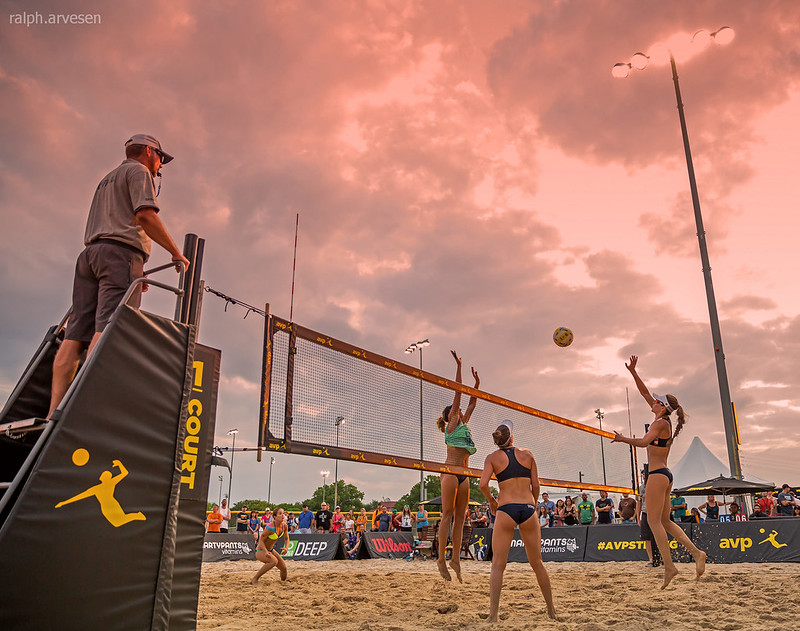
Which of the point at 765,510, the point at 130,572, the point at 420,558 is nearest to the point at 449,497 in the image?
the point at 130,572

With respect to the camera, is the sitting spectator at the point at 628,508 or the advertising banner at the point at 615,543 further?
the sitting spectator at the point at 628,508

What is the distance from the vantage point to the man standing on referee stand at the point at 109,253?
12.0 ft

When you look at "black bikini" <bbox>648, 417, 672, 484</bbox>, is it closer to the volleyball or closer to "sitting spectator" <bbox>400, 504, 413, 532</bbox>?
the volleyball

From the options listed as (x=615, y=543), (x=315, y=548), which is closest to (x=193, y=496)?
(x=615, y=543)

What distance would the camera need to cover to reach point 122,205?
3.83 m

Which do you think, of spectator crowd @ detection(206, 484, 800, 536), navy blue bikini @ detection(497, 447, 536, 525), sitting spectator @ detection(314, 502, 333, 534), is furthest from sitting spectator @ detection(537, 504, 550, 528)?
navy blue bikini @ detection(497, 447, 536, 525)

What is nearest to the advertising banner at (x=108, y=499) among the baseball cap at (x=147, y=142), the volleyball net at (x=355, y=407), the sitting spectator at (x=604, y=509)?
the baseball cap at (x=147, y=142)

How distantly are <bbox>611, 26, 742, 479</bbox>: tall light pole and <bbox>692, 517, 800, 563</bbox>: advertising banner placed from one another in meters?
1.32

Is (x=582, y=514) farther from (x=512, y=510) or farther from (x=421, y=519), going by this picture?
(x=512, y=510)

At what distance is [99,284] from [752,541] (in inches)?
479

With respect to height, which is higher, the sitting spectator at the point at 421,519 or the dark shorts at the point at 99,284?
the dark shorts at the point at 99,284

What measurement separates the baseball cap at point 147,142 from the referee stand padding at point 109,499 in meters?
1.34

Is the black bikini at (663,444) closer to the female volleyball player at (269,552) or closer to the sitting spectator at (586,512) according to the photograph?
A: the female volleyball player at (269,552)

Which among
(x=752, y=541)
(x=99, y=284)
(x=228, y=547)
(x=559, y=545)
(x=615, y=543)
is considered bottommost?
(x=228, y=547)
